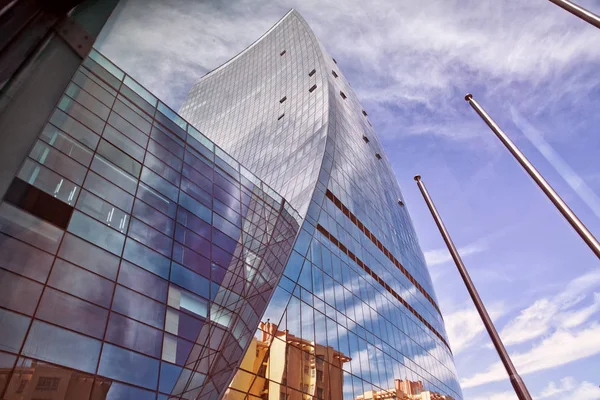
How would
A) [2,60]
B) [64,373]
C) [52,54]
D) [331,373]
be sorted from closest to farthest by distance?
[2,60] < [52,54] < [64,373] < [331,373]

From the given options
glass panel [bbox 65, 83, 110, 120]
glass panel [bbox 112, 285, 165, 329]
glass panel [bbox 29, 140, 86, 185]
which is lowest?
glass panel [bbox 112, 285, 165, 329]

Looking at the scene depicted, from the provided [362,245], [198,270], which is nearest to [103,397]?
[198,270]

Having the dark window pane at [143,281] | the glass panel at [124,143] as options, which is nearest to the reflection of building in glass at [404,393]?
the dark window pane at [143,281]

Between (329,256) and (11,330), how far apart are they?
63.1 feet

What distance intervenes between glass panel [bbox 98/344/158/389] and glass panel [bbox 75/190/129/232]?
5.41m

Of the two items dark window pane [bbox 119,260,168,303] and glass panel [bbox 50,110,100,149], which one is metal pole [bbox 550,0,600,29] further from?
glass panel [bbox 50,110,100,149]

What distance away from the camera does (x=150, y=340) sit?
15.4m

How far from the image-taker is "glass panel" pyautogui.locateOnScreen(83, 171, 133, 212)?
1711cm

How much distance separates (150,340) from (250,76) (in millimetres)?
58744

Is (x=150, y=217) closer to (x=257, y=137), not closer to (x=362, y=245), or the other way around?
(x=362, y=245)

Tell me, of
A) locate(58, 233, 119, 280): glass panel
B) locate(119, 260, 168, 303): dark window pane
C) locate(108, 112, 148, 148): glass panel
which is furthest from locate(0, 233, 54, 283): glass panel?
locate(108, 112, 148, 148): glass panel

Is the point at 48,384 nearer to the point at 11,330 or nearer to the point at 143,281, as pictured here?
the point at 11,330

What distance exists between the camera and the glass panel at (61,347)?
11.9 m

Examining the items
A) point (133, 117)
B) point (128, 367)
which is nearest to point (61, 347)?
point (128, 367)
